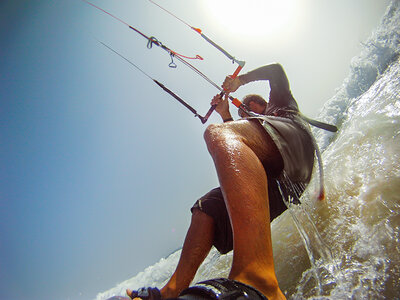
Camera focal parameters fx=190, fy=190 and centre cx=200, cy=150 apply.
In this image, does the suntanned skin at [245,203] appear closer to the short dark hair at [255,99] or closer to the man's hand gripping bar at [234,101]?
the man's hand gripping bar at [234,101]

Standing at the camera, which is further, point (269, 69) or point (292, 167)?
point (269, 69)

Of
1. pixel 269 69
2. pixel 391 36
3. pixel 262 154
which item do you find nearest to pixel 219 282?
pixel 262 154

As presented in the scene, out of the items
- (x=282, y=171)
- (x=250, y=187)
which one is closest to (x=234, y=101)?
(x=282, y=171)

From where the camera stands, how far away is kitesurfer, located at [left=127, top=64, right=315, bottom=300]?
0.63m

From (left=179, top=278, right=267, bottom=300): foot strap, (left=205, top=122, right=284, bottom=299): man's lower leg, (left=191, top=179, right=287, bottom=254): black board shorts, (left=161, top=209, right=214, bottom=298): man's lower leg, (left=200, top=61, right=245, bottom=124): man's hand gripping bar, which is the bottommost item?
(left=161, top=209, right=214, bottom=298): man's lower leg

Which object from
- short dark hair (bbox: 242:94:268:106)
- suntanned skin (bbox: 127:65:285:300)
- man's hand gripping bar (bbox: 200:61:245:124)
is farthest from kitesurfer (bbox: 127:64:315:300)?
short dark hair (bbox: 242:94:268:106)

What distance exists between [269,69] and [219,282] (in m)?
2.07

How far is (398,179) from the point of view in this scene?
1.49 meters

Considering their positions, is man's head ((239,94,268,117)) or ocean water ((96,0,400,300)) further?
man's head ((239,94,268,117))

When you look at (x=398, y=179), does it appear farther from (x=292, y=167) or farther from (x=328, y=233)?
(x=292, y=167)

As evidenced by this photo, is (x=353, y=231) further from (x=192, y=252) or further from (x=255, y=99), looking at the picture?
(x=255, y=99)

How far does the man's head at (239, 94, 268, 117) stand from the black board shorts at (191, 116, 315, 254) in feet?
3.90

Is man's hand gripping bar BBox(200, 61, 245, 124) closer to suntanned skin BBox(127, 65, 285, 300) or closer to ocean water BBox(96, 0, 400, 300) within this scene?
suntanned skin BBox(127, 65, 285, 300)

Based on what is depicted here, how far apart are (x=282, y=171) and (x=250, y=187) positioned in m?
0.57
